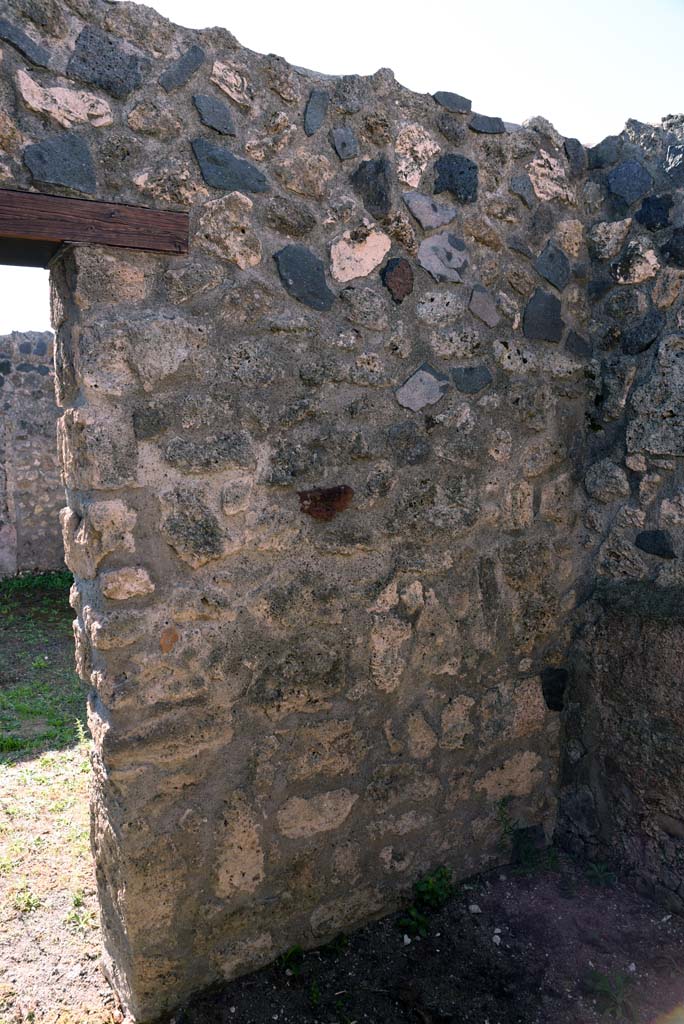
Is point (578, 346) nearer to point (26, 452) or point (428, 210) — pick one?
point (428, 210)

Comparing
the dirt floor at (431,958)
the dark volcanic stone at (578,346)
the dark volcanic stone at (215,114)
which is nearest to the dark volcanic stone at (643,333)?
the dark volcanic stone at (578,346)

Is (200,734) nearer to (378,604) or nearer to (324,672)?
(324,672)

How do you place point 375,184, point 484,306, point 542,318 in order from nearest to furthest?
point 375,184 → point 484,306 → point 542,318

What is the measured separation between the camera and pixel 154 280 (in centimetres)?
193

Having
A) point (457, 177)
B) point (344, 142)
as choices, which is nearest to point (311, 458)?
point (344, 142)

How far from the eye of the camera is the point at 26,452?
7.29 meters

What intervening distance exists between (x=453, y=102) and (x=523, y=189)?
0.36 meters

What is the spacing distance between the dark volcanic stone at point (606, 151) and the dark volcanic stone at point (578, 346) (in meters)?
0.58

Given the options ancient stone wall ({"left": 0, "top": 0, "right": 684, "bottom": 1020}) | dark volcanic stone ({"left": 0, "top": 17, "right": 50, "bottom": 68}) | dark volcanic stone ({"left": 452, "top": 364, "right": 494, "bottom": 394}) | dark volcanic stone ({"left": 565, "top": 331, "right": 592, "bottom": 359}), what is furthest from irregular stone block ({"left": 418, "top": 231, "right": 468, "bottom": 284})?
dark volcanic stone ({"left": 0, "top": 17, "right": 50, "bottom": 68})

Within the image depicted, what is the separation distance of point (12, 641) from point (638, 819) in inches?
194

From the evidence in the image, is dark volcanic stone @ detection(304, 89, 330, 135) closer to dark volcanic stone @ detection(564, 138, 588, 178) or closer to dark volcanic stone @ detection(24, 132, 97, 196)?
dark volcanic stone @ detection(24, 132, 97, 196)

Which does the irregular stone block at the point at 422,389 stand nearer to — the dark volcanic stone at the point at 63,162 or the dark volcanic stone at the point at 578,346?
the dark volcanic stone at the point at 578,346

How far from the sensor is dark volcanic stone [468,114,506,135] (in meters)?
2.41

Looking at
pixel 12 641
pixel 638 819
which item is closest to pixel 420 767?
pixel 638 819
